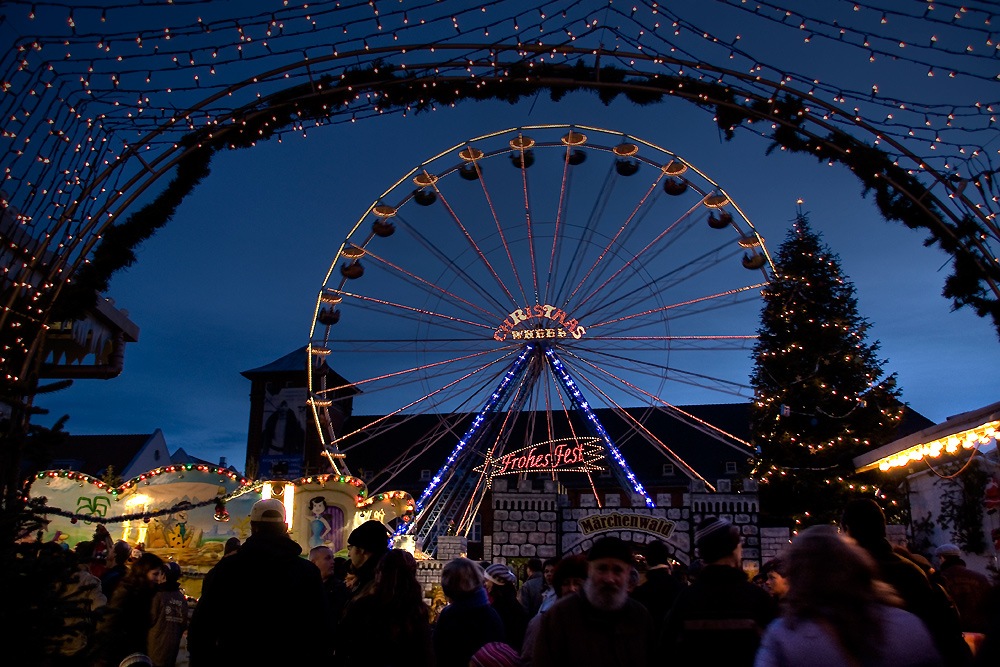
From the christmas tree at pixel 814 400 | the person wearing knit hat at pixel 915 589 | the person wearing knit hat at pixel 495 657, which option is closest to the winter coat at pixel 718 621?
the person wearing knit hat at pixel 915 589

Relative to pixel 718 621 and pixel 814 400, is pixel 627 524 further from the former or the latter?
pixel 718 621

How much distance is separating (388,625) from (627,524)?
12448 millimetres

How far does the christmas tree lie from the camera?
55.8 ft

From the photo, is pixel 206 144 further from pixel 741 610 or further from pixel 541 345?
pixel 541 345

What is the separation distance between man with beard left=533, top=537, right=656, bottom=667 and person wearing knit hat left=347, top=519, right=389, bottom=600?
3.58 ft

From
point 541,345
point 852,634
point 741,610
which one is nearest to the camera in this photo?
point 852,634

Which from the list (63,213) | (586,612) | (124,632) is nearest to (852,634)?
(586,612)

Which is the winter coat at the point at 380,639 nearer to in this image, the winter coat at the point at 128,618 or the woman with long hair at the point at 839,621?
the woman with long hair at the point at 839,621

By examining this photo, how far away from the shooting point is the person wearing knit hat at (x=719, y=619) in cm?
315

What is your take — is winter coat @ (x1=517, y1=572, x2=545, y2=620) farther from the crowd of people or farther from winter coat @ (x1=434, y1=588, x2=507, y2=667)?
the crowd of people

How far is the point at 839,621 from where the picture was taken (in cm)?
226

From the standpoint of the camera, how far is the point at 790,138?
32.0ft

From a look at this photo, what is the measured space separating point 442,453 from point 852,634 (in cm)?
4482

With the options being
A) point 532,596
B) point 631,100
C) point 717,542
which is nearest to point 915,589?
point 717,542
